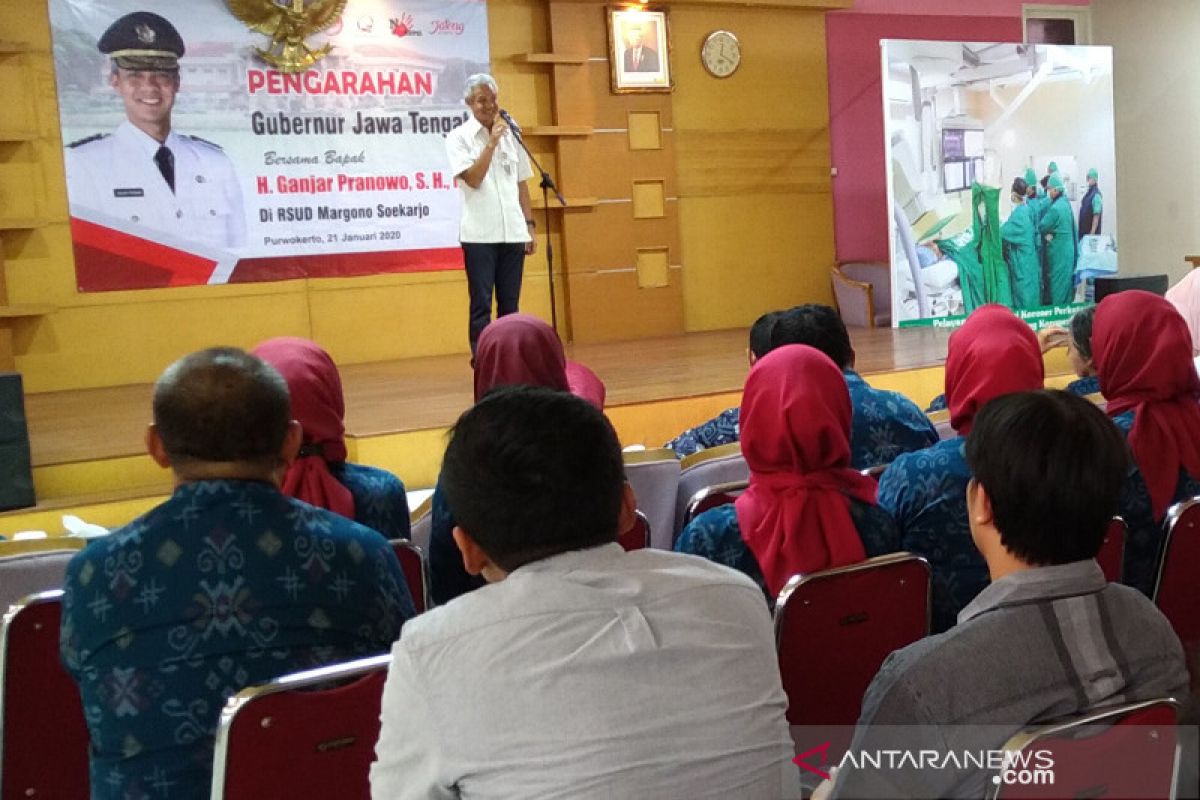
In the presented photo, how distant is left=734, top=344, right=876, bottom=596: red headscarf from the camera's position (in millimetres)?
2188

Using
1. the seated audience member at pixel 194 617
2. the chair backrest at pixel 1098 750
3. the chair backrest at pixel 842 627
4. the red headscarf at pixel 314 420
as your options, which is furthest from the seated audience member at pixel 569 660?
the red headscarf at pixel 314 420

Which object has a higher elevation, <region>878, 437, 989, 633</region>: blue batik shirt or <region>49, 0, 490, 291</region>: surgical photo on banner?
<region>49, 0, 490, 291</region>: surgical photo on banner

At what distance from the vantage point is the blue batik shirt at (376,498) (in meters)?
2.66

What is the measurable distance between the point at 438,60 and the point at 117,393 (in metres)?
2.76

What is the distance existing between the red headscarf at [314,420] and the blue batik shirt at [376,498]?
0.07 feet

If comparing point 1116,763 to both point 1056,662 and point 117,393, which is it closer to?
point 1056,662

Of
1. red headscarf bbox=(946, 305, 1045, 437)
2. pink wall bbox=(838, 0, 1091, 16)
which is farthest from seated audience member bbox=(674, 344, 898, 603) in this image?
pink wall bbox=(838, 0, 1091, 16)

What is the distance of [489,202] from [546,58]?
2.27 metres

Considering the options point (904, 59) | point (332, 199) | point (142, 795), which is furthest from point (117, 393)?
point (142, 795)

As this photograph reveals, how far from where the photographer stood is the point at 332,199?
7.52 metres

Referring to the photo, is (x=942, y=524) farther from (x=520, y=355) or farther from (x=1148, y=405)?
(x=520, y=355)

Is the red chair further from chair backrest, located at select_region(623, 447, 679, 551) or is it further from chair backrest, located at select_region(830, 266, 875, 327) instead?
chair backrest, located at select_region(830, 266, 875, 327)

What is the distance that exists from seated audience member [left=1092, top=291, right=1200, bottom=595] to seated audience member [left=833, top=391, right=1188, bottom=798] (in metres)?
1.26

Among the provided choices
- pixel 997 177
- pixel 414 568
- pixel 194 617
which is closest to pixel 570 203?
pixel 997 177
